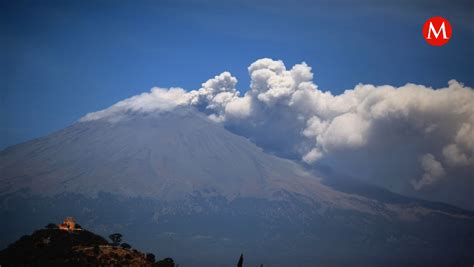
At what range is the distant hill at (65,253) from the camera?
59656 millimetres

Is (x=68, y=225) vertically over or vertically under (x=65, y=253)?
over

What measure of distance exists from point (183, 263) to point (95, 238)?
131 metres

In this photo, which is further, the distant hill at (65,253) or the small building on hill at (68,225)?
the small building on hill at (68,225)

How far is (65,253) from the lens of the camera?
2400 inches

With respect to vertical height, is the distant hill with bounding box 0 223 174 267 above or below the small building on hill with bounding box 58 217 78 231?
below

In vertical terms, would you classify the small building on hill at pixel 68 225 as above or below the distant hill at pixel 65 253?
above

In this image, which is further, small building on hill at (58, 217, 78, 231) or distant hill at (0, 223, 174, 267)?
small building on hill at (58, 217, 78, 231)

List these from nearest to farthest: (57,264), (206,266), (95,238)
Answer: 1. (57,264)
2. (95,238)
3. (206,266)

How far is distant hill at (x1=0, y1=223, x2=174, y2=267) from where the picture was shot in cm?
5966

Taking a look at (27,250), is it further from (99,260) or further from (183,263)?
(183,263)

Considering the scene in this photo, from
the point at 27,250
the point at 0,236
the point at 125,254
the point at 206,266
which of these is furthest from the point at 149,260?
the point at 0,236

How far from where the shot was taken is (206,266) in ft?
645

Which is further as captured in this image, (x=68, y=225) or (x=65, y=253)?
(x=68, y=225)

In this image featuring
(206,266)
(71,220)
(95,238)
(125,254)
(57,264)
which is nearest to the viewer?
(57,264)
